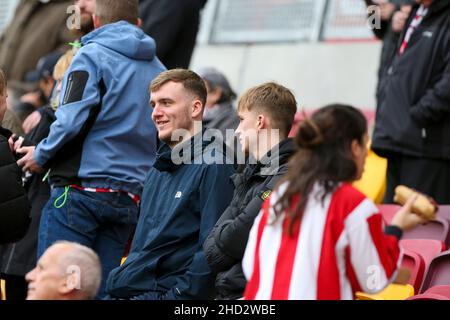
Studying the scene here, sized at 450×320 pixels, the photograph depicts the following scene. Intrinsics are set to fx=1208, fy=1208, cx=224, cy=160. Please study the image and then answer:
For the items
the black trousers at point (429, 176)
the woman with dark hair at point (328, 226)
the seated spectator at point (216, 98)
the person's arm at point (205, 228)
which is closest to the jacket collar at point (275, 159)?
the person's arm at point (205, 228)

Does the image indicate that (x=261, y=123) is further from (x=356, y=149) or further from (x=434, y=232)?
(x=434, y=232)

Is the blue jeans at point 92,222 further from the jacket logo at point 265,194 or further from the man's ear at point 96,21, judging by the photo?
the jacket logo at point 265,194

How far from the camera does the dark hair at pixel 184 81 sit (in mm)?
6617

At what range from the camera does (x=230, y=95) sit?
9.98m

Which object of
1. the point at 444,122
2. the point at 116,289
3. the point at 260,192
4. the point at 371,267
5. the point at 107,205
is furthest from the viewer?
the point at 444,122

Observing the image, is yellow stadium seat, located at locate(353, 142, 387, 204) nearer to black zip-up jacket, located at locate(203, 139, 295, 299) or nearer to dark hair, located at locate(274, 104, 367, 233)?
black zip-up jacket, located at locate(203, 139, 295, 299)

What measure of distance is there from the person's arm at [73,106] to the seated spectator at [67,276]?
165 cm

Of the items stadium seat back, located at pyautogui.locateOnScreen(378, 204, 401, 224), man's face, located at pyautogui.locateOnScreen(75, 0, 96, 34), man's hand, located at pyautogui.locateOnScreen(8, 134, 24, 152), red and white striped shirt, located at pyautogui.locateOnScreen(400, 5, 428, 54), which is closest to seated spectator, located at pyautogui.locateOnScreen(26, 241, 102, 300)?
man's hand, located at pyautogui.locateOnScreen(8, 134, 24, 152)

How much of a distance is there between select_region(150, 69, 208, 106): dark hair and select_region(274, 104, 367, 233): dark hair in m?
1.92

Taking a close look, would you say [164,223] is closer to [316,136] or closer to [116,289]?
[116,289]

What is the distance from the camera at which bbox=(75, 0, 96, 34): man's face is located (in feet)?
24.2

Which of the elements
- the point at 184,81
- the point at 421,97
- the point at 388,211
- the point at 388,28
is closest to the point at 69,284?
the point at 184,81

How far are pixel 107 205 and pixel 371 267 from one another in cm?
256
